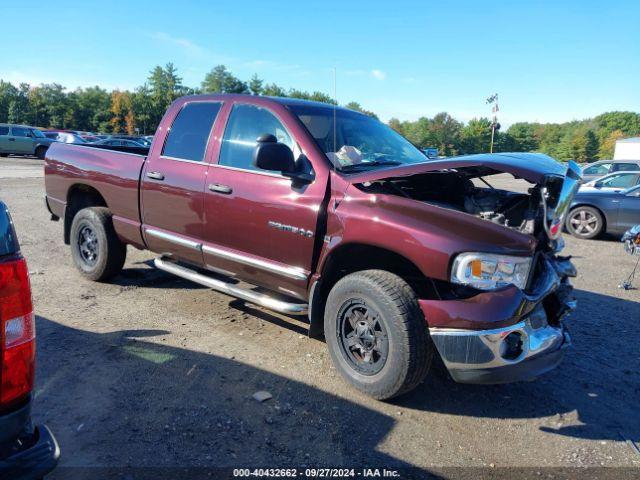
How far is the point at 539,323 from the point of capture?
302cm

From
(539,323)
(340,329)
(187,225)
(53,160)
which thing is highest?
(53,160)

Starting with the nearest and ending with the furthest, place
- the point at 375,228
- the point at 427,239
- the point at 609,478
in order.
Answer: the point at 609,478
the point at 427,239
the point at 375,228

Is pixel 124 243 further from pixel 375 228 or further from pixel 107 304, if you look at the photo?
pixel 375 228

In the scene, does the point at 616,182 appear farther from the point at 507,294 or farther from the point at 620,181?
the point at 507,294

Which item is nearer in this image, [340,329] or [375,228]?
[375,228]

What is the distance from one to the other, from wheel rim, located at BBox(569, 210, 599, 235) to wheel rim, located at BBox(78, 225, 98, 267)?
9.29 m

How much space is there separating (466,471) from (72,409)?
2.37 metres

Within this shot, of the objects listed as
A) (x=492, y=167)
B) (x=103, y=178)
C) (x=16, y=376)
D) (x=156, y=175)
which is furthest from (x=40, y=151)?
(x=16, y=376)

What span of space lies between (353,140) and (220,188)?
1.22 metres

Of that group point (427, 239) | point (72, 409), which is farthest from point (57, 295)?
point (427, 239)

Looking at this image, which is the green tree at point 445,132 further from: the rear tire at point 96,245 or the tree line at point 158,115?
the rear tire at point 96,245

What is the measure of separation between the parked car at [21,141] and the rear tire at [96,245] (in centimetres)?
2507

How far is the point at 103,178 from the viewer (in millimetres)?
5090

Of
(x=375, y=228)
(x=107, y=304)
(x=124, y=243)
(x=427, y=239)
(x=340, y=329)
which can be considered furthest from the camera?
(x=124, y=243)
